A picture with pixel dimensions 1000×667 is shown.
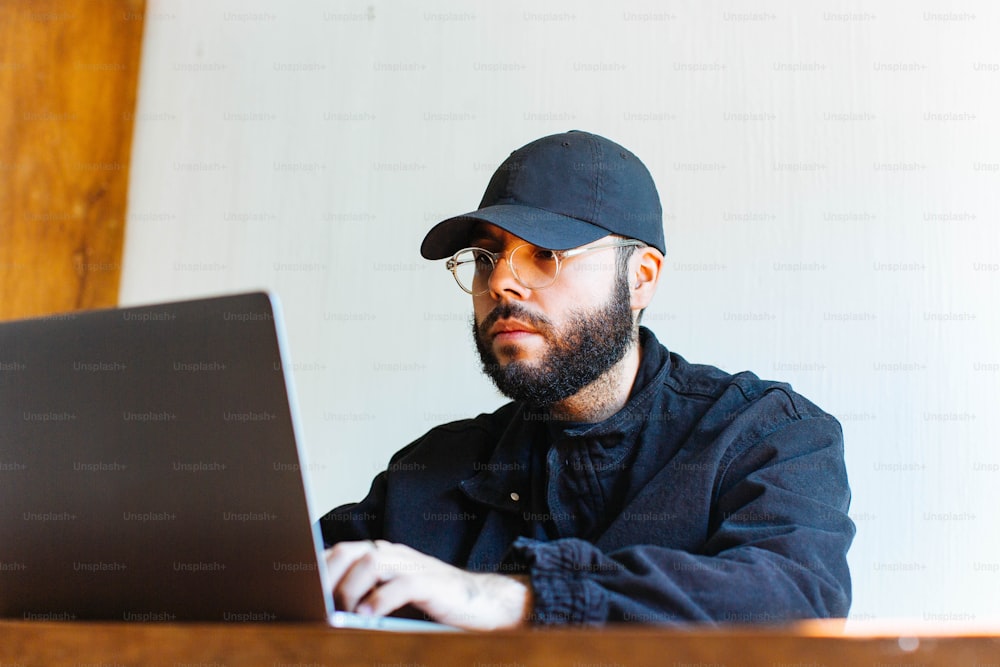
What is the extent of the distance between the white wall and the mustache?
53 cm

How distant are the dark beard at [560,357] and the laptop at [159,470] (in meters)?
0.77

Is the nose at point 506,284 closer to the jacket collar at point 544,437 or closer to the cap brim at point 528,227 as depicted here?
the cap brim at point 528,227

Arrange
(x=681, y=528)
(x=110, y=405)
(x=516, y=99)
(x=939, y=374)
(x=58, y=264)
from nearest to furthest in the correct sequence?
(x=110, y=405) → (x=681, y=528) → (x=939, y=374) → (x=516, y=99) → (x=58, y=264)

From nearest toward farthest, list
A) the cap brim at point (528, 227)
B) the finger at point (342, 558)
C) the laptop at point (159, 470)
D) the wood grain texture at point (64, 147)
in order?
1. the laptop at point (159, 470)
2. the finger at point (342, 558)
3. the cap brim at point (528, 227)
4. the wood grain texture at point (64, 147)

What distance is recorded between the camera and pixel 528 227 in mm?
1420

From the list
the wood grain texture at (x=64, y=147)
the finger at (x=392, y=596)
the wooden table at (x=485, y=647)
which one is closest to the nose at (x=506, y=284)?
the finger at (x=392, y=596)

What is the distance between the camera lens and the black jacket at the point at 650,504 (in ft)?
2.86

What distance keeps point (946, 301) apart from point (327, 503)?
4.73ft

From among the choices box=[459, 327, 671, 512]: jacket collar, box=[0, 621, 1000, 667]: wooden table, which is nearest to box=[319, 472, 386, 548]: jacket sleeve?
box=[459, 327, 671, 512]: jacket collar

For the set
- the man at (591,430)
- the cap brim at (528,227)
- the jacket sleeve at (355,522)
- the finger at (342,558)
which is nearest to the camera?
the finger at (342,558)

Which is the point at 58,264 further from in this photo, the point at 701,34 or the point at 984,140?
the point at 984,140

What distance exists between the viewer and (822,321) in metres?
1.85

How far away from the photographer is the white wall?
5.77ft

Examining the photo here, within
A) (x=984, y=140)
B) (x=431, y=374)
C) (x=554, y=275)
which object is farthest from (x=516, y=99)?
(x=984, y=140)
